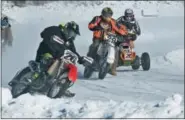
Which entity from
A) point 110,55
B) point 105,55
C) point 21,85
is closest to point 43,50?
point 21,85

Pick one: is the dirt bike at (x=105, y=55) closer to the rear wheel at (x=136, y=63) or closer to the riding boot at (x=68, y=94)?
the rear wheel at (x=136, y=63)

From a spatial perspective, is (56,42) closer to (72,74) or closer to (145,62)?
(72,74)

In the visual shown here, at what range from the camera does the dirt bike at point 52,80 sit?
1088cm

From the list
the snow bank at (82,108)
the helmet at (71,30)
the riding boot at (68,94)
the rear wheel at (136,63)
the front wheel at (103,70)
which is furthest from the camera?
the rear wheel at (136,63)

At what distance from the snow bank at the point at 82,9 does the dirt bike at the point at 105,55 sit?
24143mm

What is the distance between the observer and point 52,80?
1112 cm

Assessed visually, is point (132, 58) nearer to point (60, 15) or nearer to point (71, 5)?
point (60, 15)

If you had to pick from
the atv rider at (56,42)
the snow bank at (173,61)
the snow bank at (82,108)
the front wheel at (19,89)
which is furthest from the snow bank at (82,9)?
the snow bank at (82,108)

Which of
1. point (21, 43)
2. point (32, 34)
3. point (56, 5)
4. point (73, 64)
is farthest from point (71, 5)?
point (73, 64)

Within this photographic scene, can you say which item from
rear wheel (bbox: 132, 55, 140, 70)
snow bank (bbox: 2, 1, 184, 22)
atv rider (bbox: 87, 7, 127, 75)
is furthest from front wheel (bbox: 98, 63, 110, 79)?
snow bank (bbox: 2, 1, 184, 22)

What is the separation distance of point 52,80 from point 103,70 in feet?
8.32

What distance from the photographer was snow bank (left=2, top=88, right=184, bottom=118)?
8.89 metres

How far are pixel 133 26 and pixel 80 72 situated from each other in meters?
1.76

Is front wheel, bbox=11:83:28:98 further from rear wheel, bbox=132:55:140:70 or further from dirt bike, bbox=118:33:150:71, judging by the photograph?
rear wheel, bbox=132:55:140:70
